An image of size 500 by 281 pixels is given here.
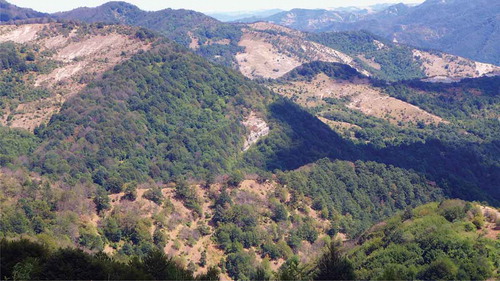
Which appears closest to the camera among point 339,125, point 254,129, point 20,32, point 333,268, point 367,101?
point 333,268

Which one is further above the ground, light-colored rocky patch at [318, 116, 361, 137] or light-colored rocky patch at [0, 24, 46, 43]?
light-colored rocky patch at [0, 24, 46, 43]

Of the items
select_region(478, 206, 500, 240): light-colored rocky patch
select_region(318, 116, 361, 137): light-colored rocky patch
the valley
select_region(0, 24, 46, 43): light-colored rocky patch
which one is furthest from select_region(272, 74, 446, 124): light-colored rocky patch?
select_region(478, 206, 500, 240): light-colored rocky patch

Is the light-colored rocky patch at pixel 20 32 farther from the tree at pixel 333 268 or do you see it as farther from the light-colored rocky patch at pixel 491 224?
the tree at pixel 333 268

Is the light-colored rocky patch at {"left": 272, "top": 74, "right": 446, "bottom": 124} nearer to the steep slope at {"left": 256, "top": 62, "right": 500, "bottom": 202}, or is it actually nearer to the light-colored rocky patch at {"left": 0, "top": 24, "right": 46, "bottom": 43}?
the steep slope at {"left": 256, "top": 62, "right": 500, "bottom": 202}

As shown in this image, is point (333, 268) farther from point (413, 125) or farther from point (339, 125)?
point (413, 125)

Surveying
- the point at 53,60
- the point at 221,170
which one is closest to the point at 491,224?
the point at 221,170

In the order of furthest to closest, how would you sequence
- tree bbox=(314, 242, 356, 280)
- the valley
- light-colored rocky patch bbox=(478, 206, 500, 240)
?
1. light-colored rocky patch bbox=(478, 206, 500, 240)
2. the valley
3. tree bbox=(314, 242, 356, 280)

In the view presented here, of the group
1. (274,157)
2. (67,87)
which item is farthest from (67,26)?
(274,157)
